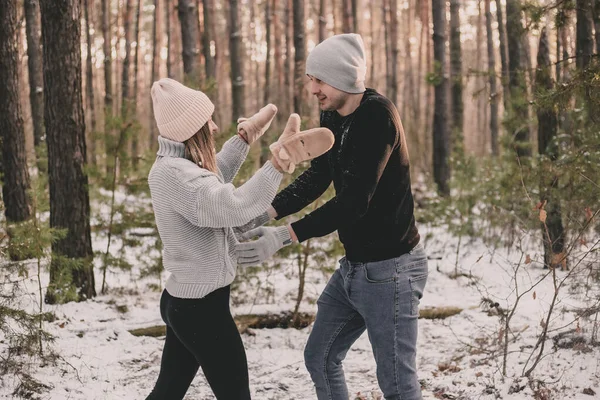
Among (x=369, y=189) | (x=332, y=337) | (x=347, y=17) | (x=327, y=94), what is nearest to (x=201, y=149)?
(x=327, y=94)

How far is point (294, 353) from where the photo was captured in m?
5.81

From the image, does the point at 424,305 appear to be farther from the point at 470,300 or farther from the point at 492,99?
the point at 492,99

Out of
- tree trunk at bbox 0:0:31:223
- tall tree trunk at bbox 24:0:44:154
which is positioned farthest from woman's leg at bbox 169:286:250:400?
tall tree trunk at bbox 24:0:44:154

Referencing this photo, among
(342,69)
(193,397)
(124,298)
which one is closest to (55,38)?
(124,298)

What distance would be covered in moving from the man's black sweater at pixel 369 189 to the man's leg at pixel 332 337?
10.2 inches

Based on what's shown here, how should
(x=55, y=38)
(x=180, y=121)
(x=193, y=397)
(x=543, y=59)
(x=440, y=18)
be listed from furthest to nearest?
(x=440, y=18), (x=543, y=59), (x=55, y=38), (x=193, y=397), (x=180, y=121)

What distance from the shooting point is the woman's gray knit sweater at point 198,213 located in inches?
109

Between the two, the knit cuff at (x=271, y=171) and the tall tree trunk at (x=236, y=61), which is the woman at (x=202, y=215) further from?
the tall tree trunk at (x=236, y=61)

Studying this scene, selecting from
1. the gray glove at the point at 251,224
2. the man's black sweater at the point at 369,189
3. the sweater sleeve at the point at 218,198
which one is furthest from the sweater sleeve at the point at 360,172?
the gray glove at the point at 251,224

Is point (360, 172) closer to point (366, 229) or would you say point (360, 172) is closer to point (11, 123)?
point (366, 229)

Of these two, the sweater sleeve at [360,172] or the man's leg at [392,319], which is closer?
the sweater sleeve at [360,172]

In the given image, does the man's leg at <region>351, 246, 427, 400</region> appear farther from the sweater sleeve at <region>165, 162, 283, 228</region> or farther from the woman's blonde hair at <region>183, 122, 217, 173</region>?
the woman's blonde hair at <region>183, 122, 217, 173</region>

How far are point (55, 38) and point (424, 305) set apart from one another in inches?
188

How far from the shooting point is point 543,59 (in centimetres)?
818
